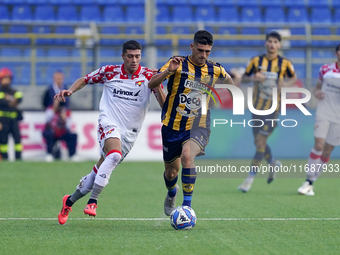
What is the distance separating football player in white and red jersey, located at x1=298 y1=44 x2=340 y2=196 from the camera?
8.12 m

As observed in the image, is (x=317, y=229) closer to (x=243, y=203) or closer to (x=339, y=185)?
(x=243, y=203)

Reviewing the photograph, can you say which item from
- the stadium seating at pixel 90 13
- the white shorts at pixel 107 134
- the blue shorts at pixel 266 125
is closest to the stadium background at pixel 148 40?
the stadium seating at pixel 90 13

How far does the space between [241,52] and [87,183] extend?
31.1 ft

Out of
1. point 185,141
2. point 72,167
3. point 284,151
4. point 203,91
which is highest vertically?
point 203,91

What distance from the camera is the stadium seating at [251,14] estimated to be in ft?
61.5

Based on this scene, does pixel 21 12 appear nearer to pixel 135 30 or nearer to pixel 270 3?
pixel 135 30

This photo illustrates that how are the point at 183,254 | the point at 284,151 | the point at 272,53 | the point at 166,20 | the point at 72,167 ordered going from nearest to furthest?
the point at 183,254, the point at 272,53, the point at 284,151, the point at 72,167, the point at 166,20

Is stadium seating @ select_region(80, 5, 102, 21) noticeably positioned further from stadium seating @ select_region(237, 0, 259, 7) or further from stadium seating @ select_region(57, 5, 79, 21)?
stadium seating @ select_region(237, 0, 259, 7)

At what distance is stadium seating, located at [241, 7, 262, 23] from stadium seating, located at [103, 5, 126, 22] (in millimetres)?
3945

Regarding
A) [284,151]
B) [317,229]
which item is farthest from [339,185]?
[317,229]

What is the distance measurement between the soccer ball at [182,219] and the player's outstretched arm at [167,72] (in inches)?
48.6

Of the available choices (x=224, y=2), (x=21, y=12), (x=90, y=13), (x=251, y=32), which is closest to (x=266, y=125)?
(x=251, y=32)

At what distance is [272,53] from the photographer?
8.75 metres

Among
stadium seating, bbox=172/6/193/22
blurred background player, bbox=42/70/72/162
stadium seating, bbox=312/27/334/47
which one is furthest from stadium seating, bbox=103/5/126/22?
stadium seating, bbox=312/27/334/47
